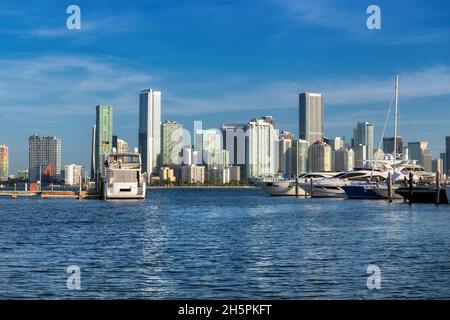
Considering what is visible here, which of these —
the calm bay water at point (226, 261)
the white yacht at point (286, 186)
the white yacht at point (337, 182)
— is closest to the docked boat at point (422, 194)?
the white yacht at point (337, 182)

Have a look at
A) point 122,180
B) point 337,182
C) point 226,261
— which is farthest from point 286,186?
point 226,261

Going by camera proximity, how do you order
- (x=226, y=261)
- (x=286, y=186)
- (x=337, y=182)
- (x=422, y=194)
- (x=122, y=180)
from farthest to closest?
(x=286, y=186) < (x=337, y=182) < (x=122, y=180) < (x=422, y=194) < (x=226, y=261)

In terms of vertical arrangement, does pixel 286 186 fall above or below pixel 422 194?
above

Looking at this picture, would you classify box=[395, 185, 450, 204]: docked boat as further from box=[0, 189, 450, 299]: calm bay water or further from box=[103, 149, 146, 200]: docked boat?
box=[0, 189, 450, 299]: calm bay water

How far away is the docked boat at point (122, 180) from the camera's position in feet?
374

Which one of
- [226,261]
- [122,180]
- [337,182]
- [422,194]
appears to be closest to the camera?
[226,261]

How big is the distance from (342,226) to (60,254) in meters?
28.7

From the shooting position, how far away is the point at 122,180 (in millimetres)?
114938

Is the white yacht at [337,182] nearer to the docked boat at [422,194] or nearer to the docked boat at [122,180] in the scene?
the docked boat at [422,194]

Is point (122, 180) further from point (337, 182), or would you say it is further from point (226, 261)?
point (226, 261)

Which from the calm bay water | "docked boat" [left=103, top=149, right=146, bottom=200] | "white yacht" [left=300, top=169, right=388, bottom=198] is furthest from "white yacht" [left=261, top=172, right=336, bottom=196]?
the calm bay water

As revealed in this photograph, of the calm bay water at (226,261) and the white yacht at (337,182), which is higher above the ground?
the white yacht at (337,182)

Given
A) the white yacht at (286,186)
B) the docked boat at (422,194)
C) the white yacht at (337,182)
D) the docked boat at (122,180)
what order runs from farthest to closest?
the white yacht at (286,186) → the white yacht at (337,182) → the docked boat at (122,180) → the docked boat at (422,194)
